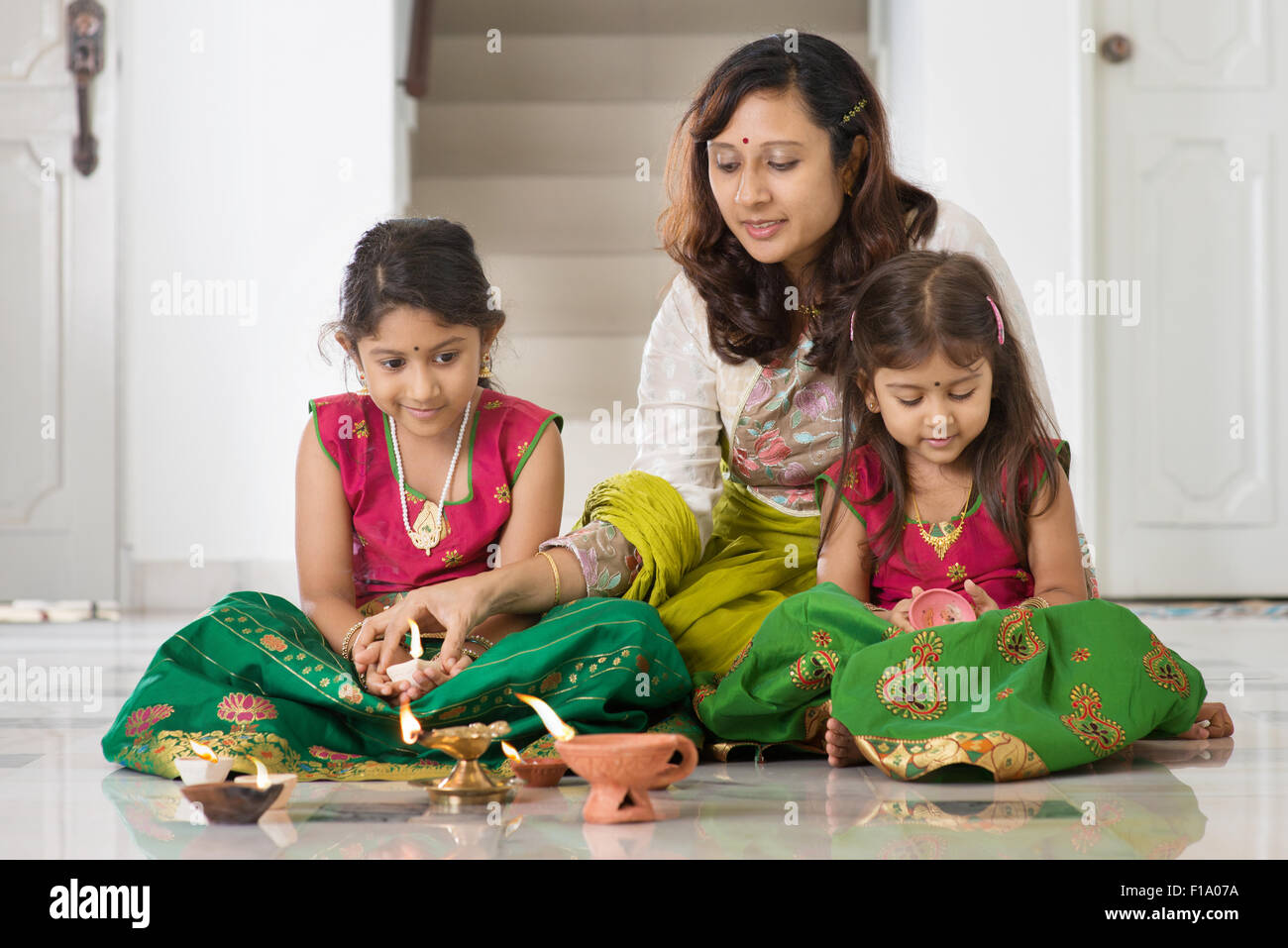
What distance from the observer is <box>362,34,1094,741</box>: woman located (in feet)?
6.45

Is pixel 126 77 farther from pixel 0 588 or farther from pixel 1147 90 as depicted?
pixel 1147 90

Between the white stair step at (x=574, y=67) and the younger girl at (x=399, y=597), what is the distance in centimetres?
302

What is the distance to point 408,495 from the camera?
2021 mm

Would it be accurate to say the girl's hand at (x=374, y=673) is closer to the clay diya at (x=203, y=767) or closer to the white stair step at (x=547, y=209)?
the clay diya at (x=203, y=767)

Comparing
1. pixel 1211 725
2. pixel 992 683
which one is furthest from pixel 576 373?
pixel 992 683

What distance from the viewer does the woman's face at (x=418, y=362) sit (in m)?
1.88

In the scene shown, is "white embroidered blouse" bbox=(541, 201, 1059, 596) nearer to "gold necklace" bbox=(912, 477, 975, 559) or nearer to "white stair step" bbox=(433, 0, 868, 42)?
"gold necklace" bbox=(912, 477, 975, 559)

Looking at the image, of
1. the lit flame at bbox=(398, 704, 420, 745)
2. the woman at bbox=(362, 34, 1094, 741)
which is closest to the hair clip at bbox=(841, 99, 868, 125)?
the woman at bbox=(362, 34, 1094, 741)

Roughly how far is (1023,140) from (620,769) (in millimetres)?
3254

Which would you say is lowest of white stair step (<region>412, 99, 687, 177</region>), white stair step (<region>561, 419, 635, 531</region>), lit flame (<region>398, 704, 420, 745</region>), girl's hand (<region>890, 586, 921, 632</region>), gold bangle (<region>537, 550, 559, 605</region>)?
lit flame (<region>398, 704, 420, 745</region>)

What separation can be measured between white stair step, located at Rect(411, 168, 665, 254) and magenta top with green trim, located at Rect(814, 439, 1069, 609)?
2.89 m

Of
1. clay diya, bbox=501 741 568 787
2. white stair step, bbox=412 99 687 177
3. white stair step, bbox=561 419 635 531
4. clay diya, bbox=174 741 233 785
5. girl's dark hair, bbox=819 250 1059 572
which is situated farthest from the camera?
white stair step, bbox=412 99 687 177

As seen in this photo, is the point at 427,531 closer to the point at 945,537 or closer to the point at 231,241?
the point at 945,537
